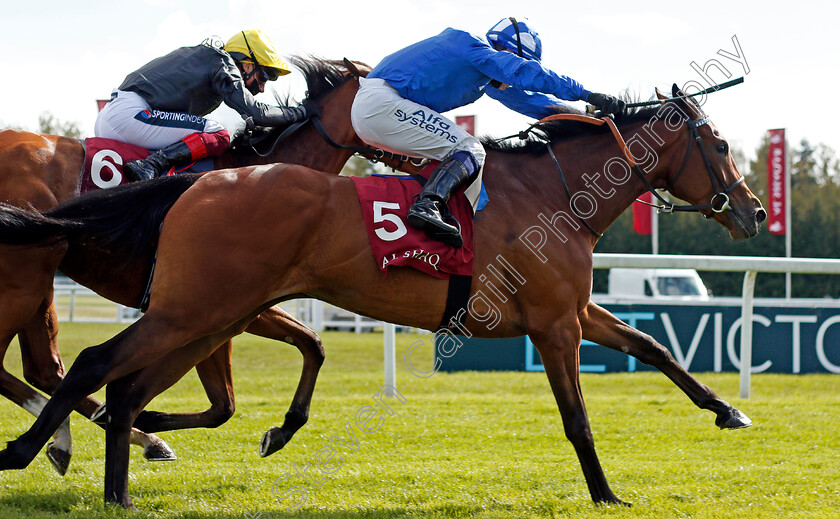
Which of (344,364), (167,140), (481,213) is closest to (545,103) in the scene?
(481,213)

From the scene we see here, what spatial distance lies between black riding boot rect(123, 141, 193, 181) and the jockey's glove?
82.4 inches

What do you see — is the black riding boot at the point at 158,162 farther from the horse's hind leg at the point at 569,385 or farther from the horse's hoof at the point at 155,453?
the horse's hind leg at the point at 569,385

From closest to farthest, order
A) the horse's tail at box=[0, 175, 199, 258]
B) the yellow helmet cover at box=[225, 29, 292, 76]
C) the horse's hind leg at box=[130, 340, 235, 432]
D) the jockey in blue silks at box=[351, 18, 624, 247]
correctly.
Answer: the horse's tail at box=[0, 175, 199, 258]
the jockey in blue silks at box=[351, 18, 624, 247]
the horse's hind leg at box=[130, 340, 235, 432]
the yellow helmet cover at box=[225, 29, 292, 76]

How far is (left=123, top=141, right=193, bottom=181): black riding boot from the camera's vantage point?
14.0ft

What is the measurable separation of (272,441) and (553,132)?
2.18 m

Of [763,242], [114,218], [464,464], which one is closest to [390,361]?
[464,464]

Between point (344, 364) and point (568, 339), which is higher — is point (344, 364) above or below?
below

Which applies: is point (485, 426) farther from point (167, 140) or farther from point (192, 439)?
point (167, 140)

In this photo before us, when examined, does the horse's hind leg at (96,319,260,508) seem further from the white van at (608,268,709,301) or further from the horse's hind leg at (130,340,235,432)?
the white van at (608,268,709,301)

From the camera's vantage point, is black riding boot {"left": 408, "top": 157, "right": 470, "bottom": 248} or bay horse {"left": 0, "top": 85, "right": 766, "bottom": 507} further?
black riding boot {"left": 408, "top": 157, "right": 470, "bottom": 248}

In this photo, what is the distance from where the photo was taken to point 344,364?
11445 mm

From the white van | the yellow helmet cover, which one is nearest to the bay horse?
the yellow helmet cover

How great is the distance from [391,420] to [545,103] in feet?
8.53

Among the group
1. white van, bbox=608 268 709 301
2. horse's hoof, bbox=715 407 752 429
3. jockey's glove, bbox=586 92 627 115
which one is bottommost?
white van, bbox=608 268 709 301
